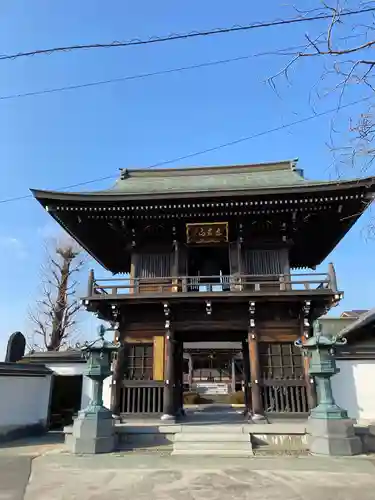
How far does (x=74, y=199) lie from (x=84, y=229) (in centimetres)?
211

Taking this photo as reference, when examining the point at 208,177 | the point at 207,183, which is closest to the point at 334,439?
the point at 207,183

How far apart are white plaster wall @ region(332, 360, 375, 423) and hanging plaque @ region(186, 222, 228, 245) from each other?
19.1 ft

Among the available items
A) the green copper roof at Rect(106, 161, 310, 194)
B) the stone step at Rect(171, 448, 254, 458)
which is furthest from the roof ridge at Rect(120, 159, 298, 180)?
the stone step at Rect(171, 448, 254, 458)

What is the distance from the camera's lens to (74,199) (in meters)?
11.9

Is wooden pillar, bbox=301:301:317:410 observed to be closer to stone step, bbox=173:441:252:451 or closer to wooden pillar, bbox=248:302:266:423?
wooden pillar, bbox=248:302:266:423

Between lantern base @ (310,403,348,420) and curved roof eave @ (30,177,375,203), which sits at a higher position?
curved roof eave @ (30,177,375,203)

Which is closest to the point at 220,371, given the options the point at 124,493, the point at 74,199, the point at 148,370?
the point at 148,370

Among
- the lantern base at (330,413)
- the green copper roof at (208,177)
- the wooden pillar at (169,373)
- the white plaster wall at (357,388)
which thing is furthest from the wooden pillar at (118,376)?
the white plaster wall at (357,388)

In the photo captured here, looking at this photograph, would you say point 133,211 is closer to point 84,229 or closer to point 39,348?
point 84,229

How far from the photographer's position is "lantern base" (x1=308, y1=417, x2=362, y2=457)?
28.1 ft

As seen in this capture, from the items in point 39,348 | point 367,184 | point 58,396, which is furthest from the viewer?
point 39,348

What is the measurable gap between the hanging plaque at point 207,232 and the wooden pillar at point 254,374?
8.98ft

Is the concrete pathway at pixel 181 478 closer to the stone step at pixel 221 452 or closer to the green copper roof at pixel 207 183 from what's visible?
the stone step at pixel 221 452

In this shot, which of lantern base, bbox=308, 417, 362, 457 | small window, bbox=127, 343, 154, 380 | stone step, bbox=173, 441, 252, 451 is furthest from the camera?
small window, bbox=127, 343, 154, 380
